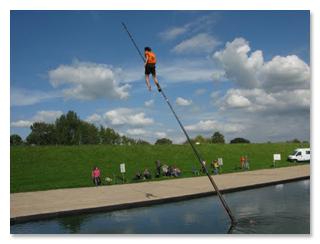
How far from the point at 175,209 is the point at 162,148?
33.8 metres

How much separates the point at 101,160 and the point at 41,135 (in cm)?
3866

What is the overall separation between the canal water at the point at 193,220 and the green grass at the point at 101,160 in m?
12.0

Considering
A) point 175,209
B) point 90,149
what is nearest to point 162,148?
point 90,149

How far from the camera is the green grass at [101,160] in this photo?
1204 inches

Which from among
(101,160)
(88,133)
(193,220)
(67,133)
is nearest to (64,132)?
(67,133)

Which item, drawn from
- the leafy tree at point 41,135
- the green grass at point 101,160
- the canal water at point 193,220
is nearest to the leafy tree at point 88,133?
the leafy tree at point 41,135

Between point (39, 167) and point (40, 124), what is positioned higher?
point (40, 124)

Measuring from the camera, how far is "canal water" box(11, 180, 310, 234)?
39.7 ft

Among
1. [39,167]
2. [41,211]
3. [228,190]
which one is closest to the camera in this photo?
[41,211]

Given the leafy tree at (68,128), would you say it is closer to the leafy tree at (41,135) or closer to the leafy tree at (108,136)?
the leafy tree at (41,135)

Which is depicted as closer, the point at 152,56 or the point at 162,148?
the point at 152,56

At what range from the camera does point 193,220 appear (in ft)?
44.2
